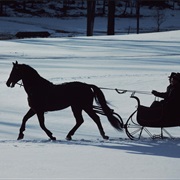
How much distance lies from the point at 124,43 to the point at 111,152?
67.8ft

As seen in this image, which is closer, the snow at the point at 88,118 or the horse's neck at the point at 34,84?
the snow at the point at 88,118

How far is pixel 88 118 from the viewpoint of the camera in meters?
11.8

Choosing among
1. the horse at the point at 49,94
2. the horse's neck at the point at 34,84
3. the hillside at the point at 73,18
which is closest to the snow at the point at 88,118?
the horse at the point at 49,94

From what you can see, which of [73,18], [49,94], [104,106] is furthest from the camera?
[73,18]

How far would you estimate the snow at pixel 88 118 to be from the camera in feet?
20.9

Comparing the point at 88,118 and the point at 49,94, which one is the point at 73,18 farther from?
the point at 49,94

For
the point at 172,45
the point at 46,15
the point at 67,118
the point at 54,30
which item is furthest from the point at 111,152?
the point at 46,15

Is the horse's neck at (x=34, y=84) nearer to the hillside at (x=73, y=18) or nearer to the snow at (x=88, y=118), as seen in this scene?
the snow at (x=88, y=118)

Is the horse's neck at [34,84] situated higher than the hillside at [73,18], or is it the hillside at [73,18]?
the horse's neck at [34,84]

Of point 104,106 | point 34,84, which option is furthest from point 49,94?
point 104,106

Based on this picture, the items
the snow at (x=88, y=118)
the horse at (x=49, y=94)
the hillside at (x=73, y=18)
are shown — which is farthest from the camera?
the hillside at (x=73, y=18)

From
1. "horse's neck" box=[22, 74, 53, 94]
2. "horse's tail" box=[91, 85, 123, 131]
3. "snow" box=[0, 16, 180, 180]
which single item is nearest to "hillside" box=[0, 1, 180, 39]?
"snow" box=[0, 16, 180, 180]

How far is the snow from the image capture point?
6383mm

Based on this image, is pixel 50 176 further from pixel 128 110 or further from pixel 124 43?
pixel 124 43
